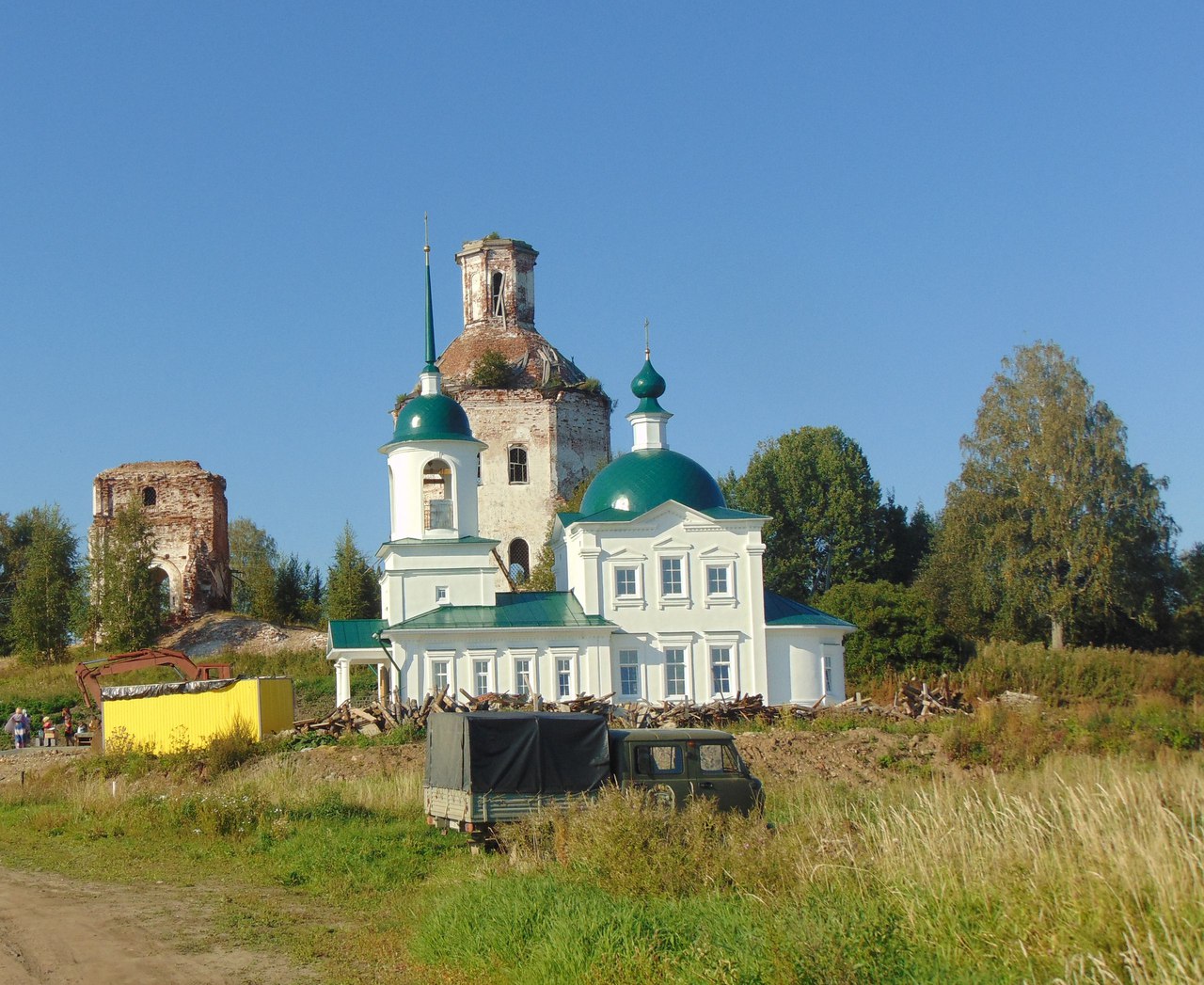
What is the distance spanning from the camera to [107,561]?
155 feet

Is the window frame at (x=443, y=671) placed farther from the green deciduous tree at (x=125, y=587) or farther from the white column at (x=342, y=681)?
the green deciduous tree at (x=125, y=587)

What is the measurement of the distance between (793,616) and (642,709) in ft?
18.2

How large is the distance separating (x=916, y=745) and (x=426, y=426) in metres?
14.9

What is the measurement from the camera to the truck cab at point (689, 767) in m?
15.5

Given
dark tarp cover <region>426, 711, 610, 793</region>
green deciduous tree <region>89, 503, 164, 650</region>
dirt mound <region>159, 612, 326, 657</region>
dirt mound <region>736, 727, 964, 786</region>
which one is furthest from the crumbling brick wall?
dark tarp cover <region>426, 711, 610, 793</region>

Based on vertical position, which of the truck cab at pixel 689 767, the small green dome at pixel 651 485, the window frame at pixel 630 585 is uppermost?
the small green dome at pixel 651 485

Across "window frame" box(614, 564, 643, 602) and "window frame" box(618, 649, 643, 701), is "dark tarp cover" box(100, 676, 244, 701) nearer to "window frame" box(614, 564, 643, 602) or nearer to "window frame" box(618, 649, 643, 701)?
"window frame" box(618, 649, 643, 701)

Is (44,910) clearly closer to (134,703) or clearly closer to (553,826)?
(553,826)

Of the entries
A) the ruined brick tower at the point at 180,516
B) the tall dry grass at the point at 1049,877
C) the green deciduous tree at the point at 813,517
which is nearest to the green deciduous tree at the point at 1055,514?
the green deciduous tree at the point at 813,517

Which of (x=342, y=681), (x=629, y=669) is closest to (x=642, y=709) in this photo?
(x=629, y=669)

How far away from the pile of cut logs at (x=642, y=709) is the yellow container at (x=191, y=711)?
0.92 m

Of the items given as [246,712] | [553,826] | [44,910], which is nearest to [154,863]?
[44,910]

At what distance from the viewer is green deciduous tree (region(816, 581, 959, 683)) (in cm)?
4038

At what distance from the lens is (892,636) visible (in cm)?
4109
